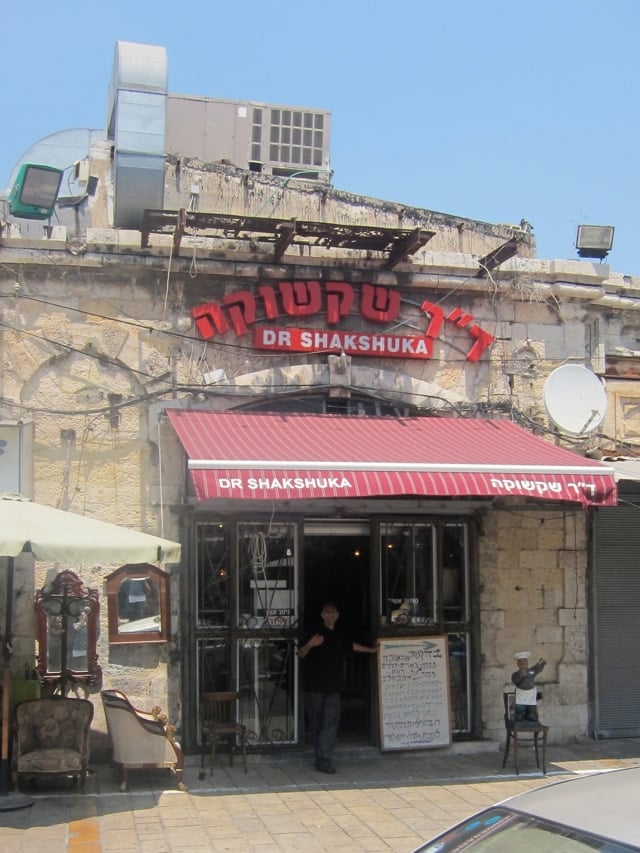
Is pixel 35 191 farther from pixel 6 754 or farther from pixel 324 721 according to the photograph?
pixel 324 721

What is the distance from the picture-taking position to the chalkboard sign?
31.4 ft

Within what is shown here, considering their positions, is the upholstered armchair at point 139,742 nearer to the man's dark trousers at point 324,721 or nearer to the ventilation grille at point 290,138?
the man's dark trousers at point 324,721

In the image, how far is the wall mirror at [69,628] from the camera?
8.81m

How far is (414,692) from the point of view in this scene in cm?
967

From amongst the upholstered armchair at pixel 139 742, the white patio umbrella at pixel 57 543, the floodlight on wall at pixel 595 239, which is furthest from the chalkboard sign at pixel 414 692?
the floodlight on wall at pixel 595 239

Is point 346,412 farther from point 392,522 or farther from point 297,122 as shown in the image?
point 297,122

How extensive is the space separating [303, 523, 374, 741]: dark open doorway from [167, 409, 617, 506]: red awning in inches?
100

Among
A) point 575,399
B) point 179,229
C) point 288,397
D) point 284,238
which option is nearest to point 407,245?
point 284,238

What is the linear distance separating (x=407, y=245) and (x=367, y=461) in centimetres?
254

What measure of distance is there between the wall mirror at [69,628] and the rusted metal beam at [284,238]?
3.64 metres

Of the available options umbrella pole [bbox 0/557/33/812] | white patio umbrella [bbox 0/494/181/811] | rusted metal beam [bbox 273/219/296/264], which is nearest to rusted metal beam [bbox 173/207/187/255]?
rusted metal beam [bbox 273/219/296/264]

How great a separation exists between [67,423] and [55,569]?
1.36 metres

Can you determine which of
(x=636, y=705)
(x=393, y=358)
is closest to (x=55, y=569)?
(x=393, y=358)

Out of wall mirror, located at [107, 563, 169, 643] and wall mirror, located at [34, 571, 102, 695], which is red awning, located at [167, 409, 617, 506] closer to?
wall mirror, located at [107, 563, 169, 643]
